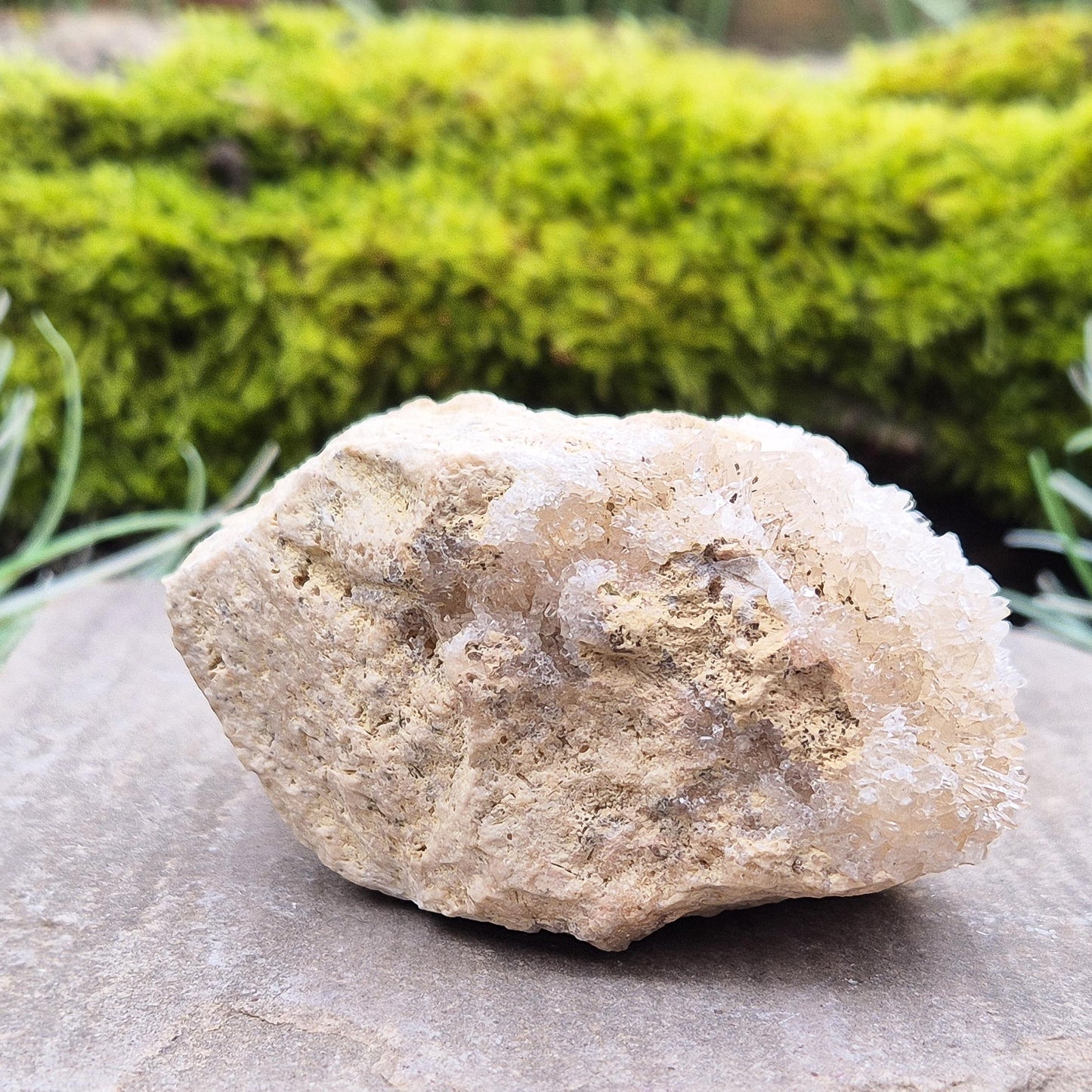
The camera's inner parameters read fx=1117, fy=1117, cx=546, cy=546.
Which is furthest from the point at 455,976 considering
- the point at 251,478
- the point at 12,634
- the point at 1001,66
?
the point at 1001,66

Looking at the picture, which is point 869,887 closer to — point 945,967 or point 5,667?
point 945,967

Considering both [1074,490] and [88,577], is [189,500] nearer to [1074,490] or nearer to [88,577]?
[88,577]

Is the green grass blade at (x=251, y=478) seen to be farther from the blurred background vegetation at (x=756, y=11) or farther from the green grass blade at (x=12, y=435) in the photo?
the blurred background vegetation at (x=756, y=11)

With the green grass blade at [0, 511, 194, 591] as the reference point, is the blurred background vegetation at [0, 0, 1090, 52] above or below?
above

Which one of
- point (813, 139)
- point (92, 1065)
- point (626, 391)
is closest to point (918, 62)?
point (813, 139)

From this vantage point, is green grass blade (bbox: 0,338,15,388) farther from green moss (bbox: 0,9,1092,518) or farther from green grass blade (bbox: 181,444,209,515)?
green grass blade (bbox: 181,444,209,515)

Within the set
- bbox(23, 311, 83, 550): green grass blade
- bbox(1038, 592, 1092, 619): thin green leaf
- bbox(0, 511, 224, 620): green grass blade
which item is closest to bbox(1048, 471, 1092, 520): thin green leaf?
bbox(1038, 592, 1092, 619): thin green leaf
